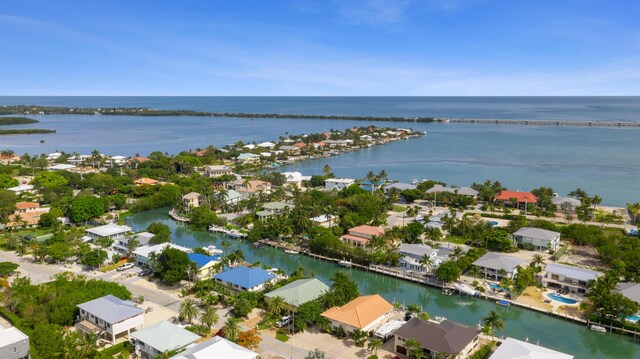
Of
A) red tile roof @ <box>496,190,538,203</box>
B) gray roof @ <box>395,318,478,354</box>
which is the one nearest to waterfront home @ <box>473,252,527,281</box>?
gray roof @ <box>395,318,478,354</box>

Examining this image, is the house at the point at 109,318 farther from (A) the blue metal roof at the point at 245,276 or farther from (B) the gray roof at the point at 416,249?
(B) the gray roof at the point at 416,249

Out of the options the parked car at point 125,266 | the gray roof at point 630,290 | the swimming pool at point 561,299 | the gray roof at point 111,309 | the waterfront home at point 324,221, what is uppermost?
the gray roof at point 111,309

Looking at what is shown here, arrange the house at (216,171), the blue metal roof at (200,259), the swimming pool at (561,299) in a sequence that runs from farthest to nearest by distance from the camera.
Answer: the house at (216,171), the blue metal roof at (200,259), the swimming pool at (561,299)

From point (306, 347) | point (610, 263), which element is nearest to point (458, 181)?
point (610, 263)

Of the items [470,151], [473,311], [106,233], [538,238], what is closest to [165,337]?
[473,311]

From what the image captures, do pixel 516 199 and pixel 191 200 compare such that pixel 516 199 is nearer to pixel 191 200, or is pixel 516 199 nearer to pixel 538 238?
pixel 538 238

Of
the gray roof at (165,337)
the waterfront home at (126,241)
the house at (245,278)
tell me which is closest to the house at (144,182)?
the waterfront home at (126,241)
